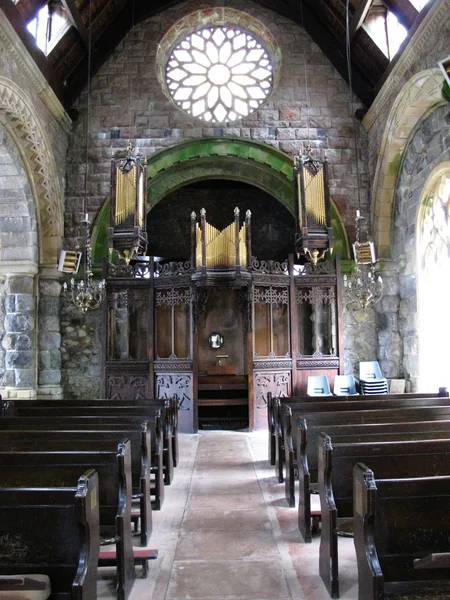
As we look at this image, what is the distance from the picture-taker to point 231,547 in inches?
157

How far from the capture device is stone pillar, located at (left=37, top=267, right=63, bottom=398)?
988 centimetres

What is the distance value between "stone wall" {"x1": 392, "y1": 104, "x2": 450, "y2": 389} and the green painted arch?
1.18 m

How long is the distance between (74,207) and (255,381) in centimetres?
501

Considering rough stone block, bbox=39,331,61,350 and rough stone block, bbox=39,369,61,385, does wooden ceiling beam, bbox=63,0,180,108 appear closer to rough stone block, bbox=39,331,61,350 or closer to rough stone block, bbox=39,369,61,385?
rough stone block, bbox=39,331,61,350

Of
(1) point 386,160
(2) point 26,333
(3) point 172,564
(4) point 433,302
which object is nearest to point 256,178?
(1) point 386,160

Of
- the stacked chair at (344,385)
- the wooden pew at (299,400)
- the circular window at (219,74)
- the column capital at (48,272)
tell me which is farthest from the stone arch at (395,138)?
the column capital at (48,272)

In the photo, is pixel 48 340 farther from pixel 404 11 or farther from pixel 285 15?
pixel 285 15

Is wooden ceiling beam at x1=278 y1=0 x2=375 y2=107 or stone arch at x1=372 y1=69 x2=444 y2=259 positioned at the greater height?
wooden ceiling beam at x1=278 y1=0 x2=375 y2=107

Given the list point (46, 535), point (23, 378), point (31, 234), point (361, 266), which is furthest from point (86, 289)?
point (46, 535)

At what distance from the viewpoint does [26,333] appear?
9469 mm

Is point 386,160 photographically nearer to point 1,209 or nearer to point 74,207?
point 74,207

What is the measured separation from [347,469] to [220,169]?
8700 millimetres

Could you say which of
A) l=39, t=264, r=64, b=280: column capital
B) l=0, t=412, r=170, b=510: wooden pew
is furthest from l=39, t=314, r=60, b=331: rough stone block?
l=0, t=412, r=170, b=510: wooden pew

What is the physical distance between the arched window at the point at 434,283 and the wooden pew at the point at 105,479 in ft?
21.7
